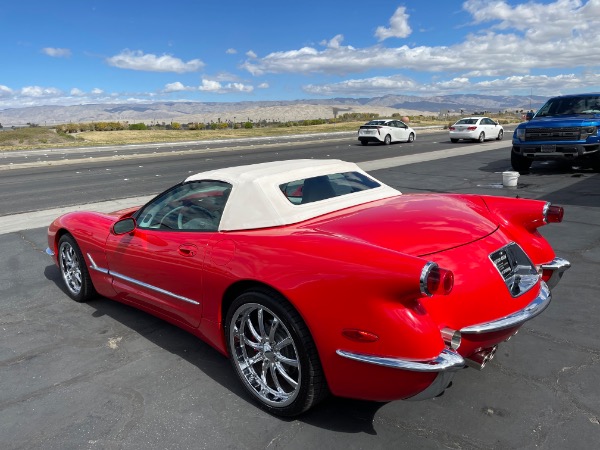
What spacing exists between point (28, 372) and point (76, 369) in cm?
33

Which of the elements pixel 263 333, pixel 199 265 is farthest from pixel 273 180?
pixel 263 333

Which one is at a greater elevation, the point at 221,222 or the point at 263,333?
the point at 221,222

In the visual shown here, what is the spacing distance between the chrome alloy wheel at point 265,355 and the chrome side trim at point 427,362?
1.54ft

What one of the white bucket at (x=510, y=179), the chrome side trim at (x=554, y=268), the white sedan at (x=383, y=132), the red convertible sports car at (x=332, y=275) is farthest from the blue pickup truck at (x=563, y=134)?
the white sedan at (x=383, y=132)

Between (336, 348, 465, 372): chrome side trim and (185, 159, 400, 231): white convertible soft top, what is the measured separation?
1101mm

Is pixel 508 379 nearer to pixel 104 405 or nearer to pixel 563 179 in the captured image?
pixel 104 405

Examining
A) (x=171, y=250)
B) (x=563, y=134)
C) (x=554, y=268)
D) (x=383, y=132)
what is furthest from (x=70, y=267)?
(x=383, y=132)

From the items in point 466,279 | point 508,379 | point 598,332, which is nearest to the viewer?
point 466,279

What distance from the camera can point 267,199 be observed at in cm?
323

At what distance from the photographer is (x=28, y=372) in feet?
11.3

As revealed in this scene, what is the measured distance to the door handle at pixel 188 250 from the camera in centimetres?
321

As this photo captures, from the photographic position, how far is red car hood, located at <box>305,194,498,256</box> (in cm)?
274

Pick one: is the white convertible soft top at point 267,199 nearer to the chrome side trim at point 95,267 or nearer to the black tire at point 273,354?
the black tire at point 273,354

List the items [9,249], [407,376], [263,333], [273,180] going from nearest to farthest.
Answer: [407,376] → [263,333] → [273,180] → [9,249]
